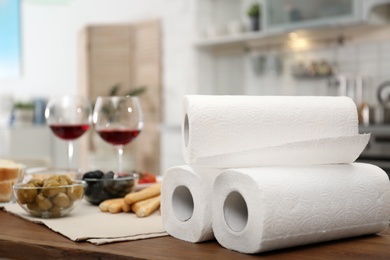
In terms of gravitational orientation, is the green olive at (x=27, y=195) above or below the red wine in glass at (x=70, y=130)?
below

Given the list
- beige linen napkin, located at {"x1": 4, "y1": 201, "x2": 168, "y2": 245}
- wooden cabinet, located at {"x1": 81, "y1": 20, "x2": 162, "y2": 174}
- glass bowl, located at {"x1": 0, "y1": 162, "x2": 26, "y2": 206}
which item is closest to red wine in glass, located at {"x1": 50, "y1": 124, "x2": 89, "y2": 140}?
glass bowl, located at {"x1": 0, "y1": 162, "x2": 26, "y2": 206}

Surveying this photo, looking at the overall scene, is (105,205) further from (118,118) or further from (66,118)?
(66,118)

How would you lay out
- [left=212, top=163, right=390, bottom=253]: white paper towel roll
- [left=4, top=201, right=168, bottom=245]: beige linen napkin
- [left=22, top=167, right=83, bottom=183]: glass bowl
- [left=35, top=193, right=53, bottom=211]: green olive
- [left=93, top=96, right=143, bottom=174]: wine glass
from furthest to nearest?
[left=93, top=96, right=143, bottom=174]: wine glass, [left=22, top=167, right=83, bottom=183]: glass bowl, [left=35, top=193, right=53, bottom=211]: green olive, [left=4, top=201, right=168, bottom=245]: beige linen napkin, [left=212, top=163, right=390, bottom=253]: white paper towel roll

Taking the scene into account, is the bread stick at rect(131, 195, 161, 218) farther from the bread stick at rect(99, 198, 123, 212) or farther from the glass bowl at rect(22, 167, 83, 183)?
the glass bowl at rect(22, 167, 83, 183)

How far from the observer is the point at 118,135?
157cm

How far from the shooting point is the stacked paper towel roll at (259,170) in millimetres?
909

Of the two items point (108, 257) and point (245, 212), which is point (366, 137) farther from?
point (108, 257)

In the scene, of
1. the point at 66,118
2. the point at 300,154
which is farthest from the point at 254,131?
the point at 66,118

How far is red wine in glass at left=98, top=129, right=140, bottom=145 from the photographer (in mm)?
1559

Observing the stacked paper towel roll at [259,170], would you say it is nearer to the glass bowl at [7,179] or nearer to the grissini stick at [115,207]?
the grissini stick at [115,207]

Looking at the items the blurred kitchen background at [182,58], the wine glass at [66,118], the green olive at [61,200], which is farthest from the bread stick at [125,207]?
the blurred kitchen background at [182,58]

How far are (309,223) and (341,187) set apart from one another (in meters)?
0.09

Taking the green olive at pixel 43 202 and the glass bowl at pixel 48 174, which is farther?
the glass bowl at pixel 48 174

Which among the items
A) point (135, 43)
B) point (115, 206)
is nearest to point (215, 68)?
point (135, 43)
